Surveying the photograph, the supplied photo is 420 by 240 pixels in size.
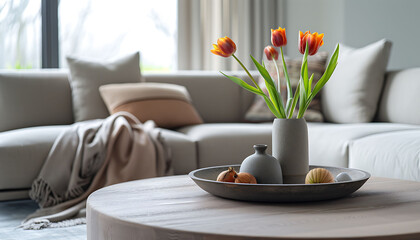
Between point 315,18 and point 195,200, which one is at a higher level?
point 315,18

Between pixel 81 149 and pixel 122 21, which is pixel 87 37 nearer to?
pixel 122 21

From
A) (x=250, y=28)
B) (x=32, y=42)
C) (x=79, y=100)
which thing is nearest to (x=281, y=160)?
(x=79, y=100)

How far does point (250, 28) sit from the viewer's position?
5.22m

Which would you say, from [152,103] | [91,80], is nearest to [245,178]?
[152,103]

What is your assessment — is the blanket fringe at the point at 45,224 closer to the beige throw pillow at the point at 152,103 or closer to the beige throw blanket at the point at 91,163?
the beige throw blanket at the point at 91,163

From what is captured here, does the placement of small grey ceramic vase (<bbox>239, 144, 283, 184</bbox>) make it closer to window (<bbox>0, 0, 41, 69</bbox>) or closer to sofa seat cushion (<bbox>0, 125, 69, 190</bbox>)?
sofa seat cushion (<bbox>0, 125, 69, 190</bbox>)

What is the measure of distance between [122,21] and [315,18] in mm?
1793

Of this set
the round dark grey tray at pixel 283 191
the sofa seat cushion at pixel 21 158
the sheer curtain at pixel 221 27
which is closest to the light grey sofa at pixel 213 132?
the sofa seat cushion at pixel 21 158

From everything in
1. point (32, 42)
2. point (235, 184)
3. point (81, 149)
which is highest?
point (32, 42)

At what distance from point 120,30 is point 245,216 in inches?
159

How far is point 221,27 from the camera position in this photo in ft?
16.8

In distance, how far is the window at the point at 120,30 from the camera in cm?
470

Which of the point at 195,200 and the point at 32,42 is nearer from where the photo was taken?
the point at 195,200

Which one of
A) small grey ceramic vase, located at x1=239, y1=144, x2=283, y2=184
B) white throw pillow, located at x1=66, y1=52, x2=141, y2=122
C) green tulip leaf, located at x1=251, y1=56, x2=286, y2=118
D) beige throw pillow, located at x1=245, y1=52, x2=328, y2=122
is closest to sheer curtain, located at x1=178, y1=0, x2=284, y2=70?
beige throw pillow, located at x1=245, y1=52, x2=328, y2=122
